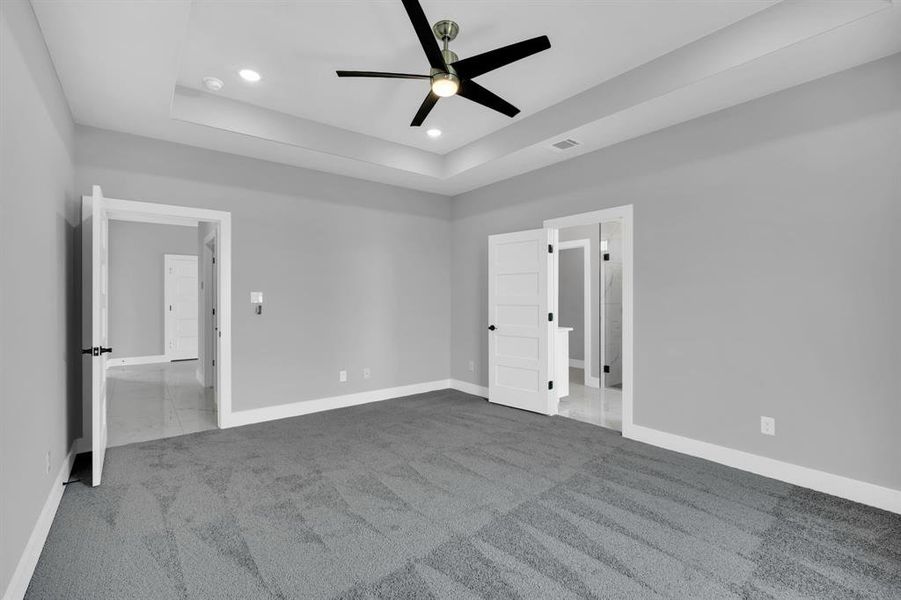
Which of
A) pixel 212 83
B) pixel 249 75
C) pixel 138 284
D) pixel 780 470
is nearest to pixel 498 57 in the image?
pixel 249 75

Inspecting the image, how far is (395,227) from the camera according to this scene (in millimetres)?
5586

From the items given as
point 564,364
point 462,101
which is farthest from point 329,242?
point 564,364

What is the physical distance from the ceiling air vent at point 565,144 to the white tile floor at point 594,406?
2732mm

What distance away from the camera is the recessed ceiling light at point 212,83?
11.3 feet

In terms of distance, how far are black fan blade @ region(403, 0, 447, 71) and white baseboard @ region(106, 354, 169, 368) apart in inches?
335

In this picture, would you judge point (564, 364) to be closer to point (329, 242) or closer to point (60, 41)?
point (329, 242)

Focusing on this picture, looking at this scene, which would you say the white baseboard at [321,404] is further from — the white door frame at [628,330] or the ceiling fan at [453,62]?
the ceiling fan at [453,62]

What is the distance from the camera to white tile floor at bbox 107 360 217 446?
423 centimetres

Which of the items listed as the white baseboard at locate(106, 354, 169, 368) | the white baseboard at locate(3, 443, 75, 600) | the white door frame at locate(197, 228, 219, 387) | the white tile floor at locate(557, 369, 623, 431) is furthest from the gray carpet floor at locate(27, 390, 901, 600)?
the white baseboard at locate(106, 354, 169, 368)

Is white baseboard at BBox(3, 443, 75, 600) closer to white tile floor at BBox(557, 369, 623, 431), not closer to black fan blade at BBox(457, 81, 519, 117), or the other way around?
black fan blade at BBox(457, 81, 519, 117)

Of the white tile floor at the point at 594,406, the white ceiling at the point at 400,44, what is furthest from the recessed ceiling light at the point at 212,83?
the white tile floor at the point at 594,406

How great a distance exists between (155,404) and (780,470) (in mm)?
6233

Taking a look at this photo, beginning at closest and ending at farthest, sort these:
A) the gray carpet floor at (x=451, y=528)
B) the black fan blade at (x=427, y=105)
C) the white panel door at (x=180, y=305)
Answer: the gray carpet floor at (x=451, y=528), the black fan blade at (x=427, y=105), the white panel door at (x=180, y=305)

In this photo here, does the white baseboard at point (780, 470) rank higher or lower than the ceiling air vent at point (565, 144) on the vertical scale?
lower
